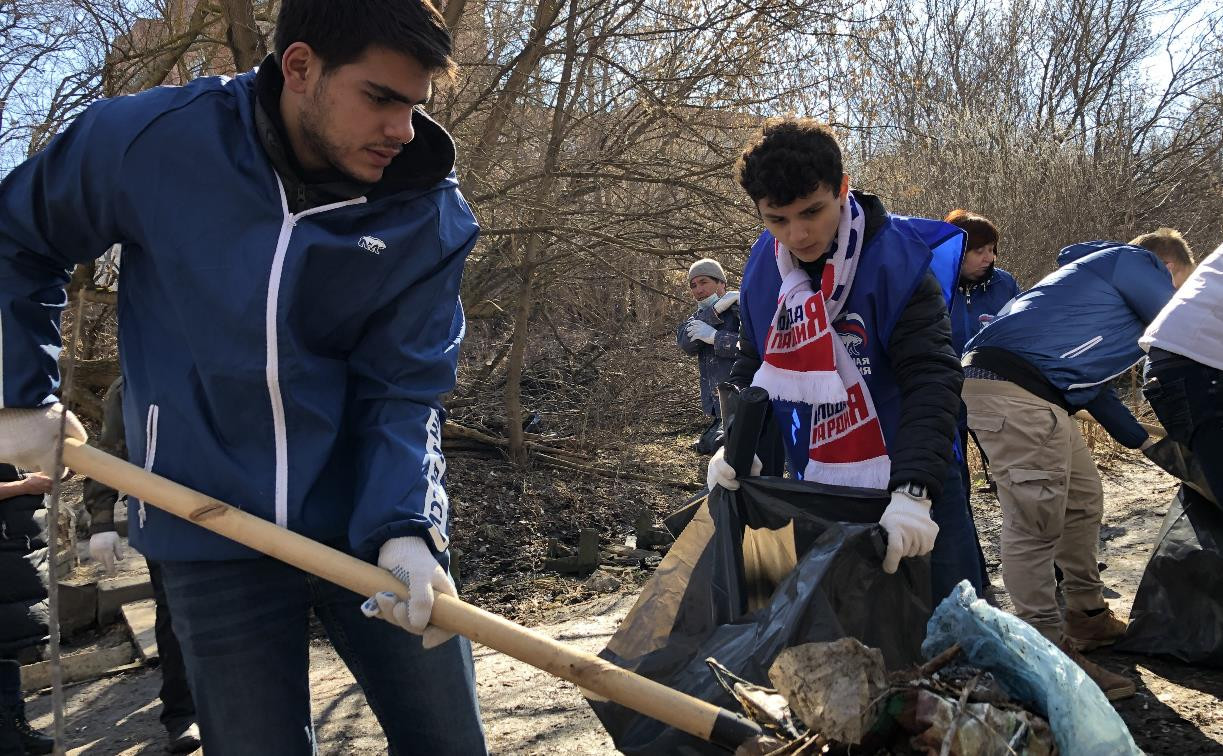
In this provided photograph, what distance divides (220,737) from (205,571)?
27cm

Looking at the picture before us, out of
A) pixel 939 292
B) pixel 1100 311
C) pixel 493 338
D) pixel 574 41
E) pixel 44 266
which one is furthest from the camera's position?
pixel 493 338

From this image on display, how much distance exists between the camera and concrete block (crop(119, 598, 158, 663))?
4551mm

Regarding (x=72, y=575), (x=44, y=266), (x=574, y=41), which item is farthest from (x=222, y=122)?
(x=574, y=41)

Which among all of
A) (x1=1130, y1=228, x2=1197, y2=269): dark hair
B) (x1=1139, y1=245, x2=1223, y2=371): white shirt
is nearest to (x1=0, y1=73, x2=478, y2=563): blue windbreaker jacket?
(x1=1139, y1=245, x2=1223, y2=371): white shirt

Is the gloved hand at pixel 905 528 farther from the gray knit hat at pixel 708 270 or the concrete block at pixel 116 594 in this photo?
the gray knit hat at pixel 708 270

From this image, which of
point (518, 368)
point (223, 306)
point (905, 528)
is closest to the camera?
point (223, 306)

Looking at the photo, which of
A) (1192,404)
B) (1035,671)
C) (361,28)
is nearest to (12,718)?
(361,28)

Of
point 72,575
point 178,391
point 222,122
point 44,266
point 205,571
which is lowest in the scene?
point 72,575

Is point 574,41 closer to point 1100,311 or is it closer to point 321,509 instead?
point 1100,311

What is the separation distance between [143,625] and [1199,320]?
4.79 meters

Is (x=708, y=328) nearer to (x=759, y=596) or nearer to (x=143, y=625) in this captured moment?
(x=143, y=625)

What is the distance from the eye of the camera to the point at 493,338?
9914 millimetres

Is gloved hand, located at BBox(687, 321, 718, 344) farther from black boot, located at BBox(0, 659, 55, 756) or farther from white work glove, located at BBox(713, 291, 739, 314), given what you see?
black boot, located at BBox(0, 659, 55, 756)

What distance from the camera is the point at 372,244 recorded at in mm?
1717
